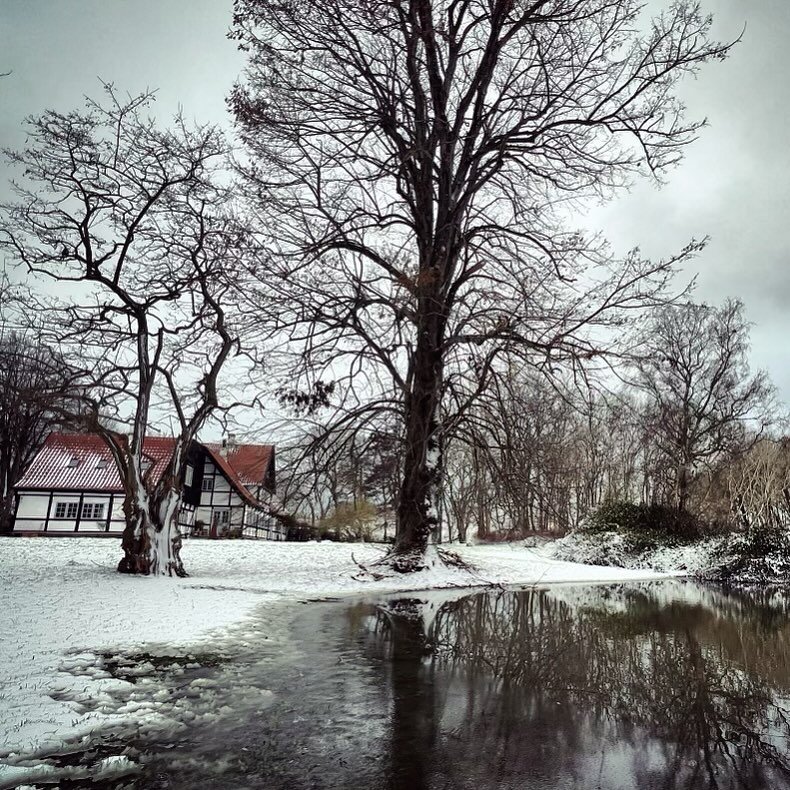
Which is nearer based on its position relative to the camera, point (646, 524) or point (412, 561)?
point (412, 561)

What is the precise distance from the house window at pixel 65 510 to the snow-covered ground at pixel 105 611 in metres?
15.1

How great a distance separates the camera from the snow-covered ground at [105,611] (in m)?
3.28

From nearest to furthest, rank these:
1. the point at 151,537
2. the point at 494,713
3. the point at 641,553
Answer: the point at 494,713
the point at 151,537
the point at 641,553

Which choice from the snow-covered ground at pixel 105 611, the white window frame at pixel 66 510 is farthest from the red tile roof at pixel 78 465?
the snow-covered ground at pixel 105 611

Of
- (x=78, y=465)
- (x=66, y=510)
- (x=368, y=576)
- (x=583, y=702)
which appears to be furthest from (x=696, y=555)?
(x=78, y=465)

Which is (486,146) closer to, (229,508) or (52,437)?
(229,508)

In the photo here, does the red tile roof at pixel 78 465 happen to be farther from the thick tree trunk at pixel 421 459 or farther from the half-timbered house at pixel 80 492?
the thick tree trunk at pixel 421 459

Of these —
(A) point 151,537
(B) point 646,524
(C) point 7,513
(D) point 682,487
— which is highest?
(D) point 682,487

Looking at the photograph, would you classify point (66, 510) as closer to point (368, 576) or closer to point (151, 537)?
point (151, 537)

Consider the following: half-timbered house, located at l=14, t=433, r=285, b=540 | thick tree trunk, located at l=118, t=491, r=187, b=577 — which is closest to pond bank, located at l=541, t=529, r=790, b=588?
thick tree trunk, located at l=118, t=491, r=187, b=577

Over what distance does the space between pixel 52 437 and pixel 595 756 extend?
38.2 m

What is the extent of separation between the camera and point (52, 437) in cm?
3403

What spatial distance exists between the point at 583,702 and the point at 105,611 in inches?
221

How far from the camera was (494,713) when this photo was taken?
3.63 meters
